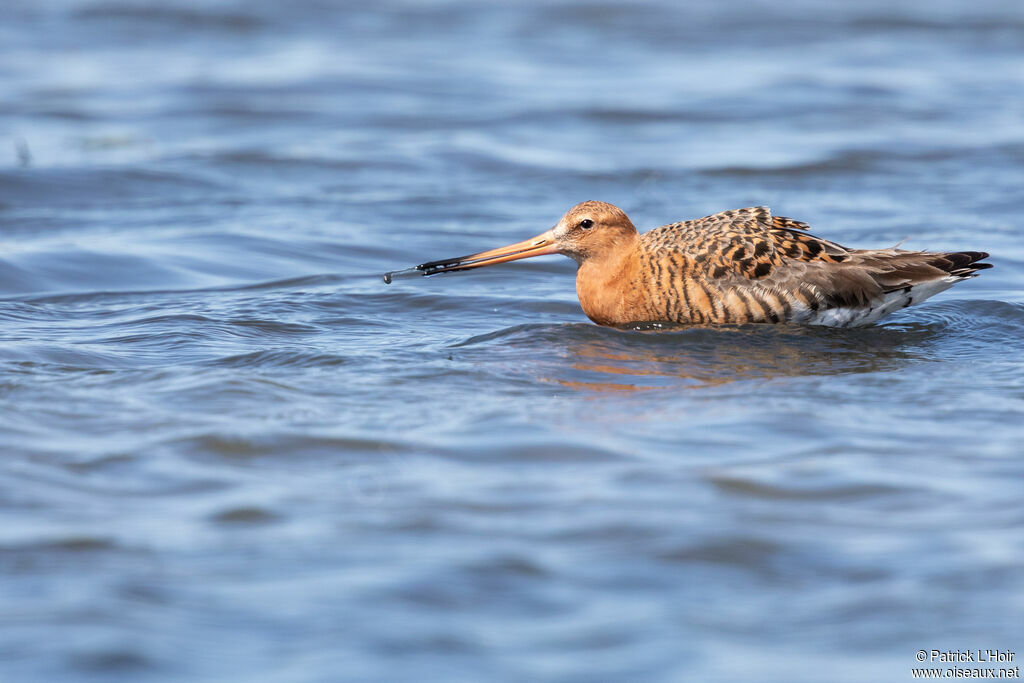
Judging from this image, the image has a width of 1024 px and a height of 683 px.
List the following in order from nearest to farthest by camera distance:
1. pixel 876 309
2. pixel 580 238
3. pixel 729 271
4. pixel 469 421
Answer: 1. pixel 469 421
2. pixel 729 271
3. pixel 876 309
4. pixel 580 238

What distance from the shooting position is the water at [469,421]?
4.40m

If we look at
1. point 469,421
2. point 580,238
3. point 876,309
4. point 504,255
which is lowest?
point 469,421

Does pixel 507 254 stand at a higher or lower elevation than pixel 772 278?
higher

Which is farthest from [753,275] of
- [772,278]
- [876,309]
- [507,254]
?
[507,254]

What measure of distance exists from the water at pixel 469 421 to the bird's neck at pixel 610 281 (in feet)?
0.63

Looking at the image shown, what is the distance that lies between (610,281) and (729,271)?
74 cm

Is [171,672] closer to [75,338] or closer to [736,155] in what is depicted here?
[75,338]

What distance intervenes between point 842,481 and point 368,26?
1799 cm

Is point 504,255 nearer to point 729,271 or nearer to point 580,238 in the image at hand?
point 580,238

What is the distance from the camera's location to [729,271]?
26.9 feet

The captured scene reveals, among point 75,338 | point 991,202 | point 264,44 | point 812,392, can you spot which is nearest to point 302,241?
point 75,338

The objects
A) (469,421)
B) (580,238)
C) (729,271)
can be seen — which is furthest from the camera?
(580,238)

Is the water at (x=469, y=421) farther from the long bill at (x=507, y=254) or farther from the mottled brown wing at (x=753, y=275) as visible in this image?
the long bill at (x=507, y=254)

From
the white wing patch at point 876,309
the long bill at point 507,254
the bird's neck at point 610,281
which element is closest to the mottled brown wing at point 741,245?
the bird's neck at point 610,281
